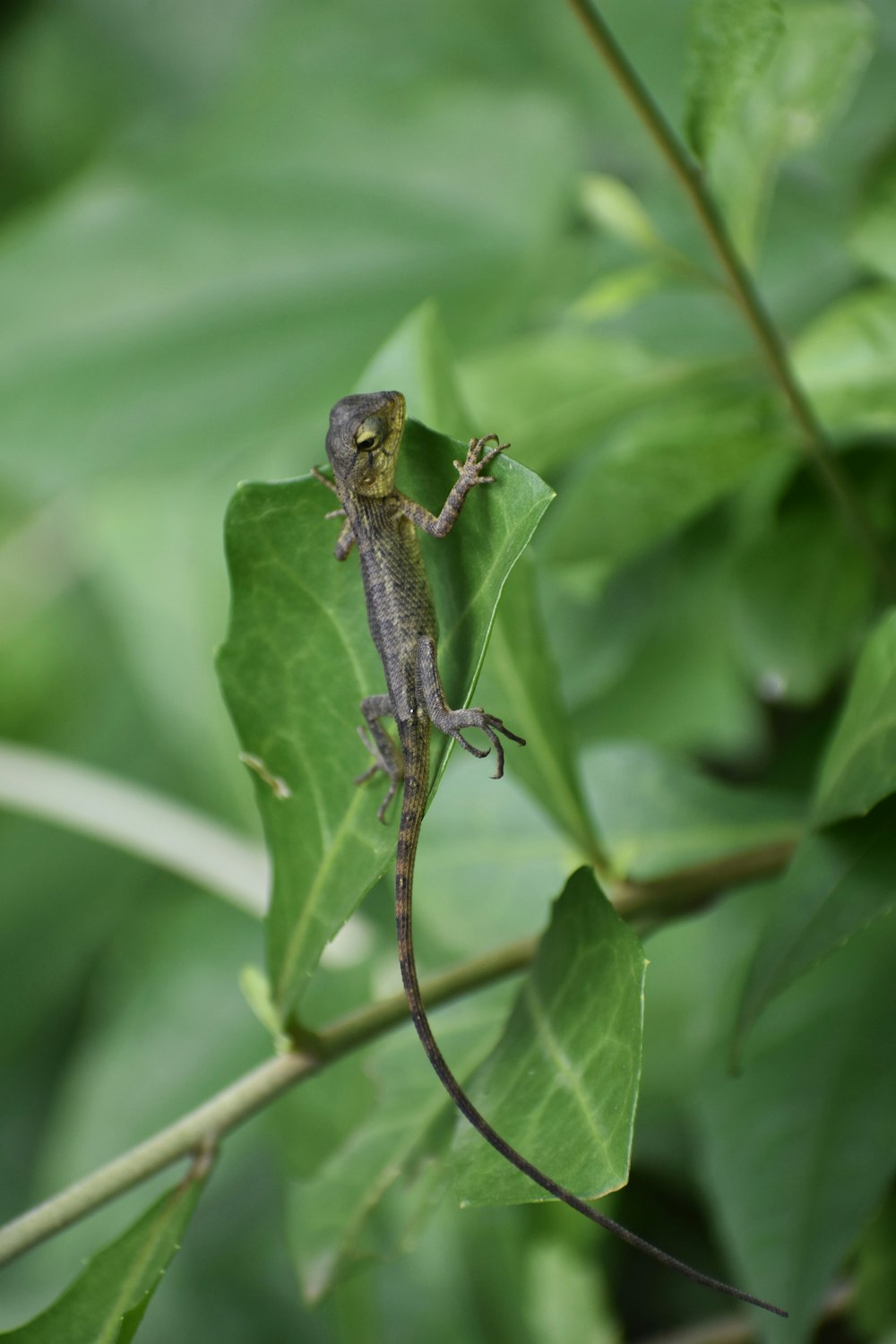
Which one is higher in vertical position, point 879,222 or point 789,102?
Result: point 789,102

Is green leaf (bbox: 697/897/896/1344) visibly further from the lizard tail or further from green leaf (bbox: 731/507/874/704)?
green leaf (bbox: 731/507/874/704)

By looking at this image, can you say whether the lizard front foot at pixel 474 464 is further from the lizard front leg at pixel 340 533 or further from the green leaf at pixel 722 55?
the green leaf at pixel 722 55

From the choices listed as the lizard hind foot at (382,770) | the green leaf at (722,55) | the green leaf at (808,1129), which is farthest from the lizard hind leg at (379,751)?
the green leaf at (722,55)

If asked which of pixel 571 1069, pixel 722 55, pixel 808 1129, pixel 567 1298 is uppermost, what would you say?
pixel 722 55

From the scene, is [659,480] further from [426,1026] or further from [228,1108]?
[228,1108]

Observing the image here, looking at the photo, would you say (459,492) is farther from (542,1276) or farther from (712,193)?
(542,1276)

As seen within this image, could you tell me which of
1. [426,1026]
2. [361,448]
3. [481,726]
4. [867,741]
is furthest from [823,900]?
[361,448]

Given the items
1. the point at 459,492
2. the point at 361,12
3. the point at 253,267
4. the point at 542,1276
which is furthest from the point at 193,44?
the point at 542,1276
